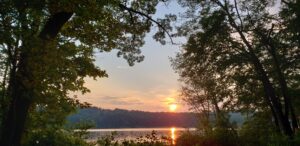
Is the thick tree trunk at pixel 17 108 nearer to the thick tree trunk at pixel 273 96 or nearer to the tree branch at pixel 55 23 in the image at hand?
the tree branch at pixel 55 23

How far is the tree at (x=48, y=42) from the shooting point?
46.9 ft

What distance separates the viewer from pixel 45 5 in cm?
1440

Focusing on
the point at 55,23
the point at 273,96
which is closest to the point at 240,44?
the point at 273,96

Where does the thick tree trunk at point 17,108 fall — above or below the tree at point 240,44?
below

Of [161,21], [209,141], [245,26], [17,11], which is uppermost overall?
[245,26]

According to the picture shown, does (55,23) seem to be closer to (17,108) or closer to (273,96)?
(17,108)

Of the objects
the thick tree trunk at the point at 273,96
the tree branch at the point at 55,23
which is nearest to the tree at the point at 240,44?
the thick tree trunk at the point at 273,96

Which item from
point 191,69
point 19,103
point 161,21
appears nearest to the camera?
point 19,103

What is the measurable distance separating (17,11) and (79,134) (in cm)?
1654

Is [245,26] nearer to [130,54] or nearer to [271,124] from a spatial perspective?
[130,54]

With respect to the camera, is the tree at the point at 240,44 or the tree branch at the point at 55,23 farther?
the tree at the point at 240,44

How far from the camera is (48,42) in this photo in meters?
14.8

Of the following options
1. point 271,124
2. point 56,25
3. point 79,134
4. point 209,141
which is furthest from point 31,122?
point 271,124

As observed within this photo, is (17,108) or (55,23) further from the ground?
(55,23)
